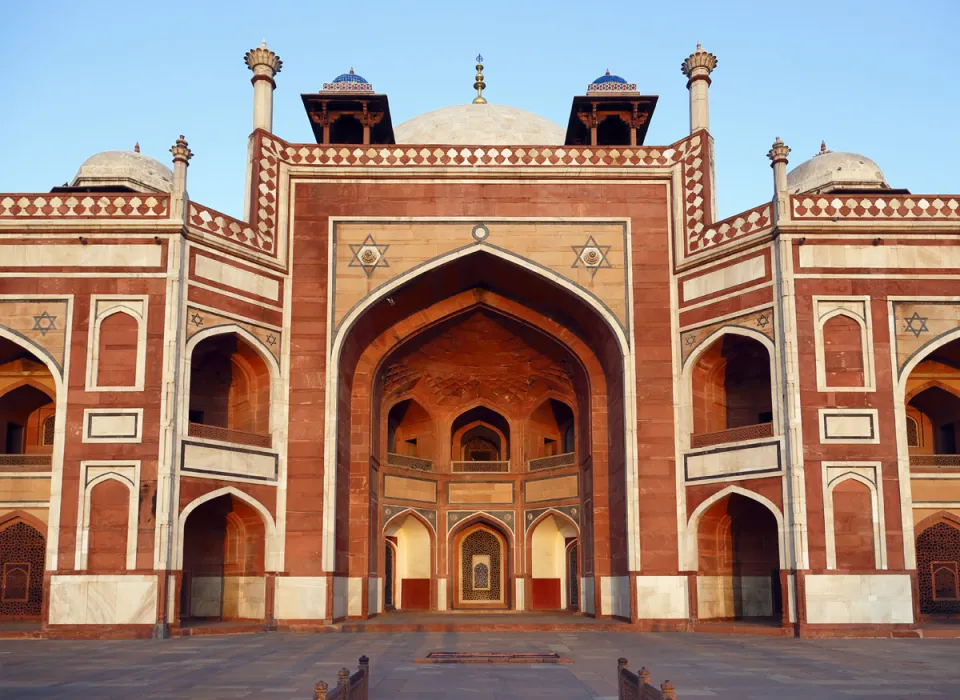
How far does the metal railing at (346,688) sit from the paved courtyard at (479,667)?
1663 millimetres

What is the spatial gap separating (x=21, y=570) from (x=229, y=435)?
459cm

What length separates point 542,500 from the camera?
23.1 m

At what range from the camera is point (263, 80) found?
19750 millimetres

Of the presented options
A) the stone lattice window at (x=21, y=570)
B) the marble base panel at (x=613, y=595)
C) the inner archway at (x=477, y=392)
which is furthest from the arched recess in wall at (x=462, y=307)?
the stone lattice window at (x=21, y=570)

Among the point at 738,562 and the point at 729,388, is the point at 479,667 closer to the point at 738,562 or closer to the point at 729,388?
the point at 738,562

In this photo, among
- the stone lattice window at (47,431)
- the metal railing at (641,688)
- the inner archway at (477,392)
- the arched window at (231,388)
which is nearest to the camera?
the metal railing at (641,688)

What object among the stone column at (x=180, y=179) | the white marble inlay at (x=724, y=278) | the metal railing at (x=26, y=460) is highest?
the stone column at (x=180, y=179)

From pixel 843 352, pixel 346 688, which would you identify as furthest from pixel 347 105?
pixel 346 688

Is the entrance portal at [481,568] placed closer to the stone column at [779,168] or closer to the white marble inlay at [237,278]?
the white marble inlay at [237,278]

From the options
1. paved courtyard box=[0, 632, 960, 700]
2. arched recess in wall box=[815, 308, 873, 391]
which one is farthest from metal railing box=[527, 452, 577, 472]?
arched recess in wall box=[815, 308, 873, 391]

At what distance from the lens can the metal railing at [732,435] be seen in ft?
55.9

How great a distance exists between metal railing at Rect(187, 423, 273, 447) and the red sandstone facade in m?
0.07

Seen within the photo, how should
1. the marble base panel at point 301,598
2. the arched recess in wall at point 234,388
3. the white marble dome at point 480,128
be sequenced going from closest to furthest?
the marble base panel at point 301,598, the arched recess in wall at point 234,388, the white marble dome at point 480,128

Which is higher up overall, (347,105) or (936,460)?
(347,105)
